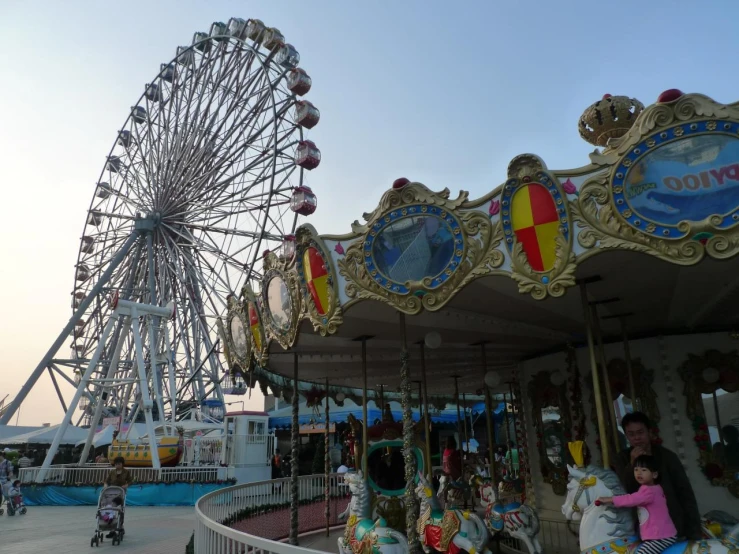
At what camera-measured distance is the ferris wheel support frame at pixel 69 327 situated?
55.0ft

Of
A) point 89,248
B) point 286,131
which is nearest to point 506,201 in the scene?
point 286,131

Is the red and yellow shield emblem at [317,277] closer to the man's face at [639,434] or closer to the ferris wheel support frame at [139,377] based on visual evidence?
the man's face at [639,434]

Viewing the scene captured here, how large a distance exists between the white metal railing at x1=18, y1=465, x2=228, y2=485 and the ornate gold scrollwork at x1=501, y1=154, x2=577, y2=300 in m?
11.9

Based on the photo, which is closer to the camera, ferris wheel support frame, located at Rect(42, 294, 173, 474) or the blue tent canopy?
ferris wheel support frame, located at Rect(42, 294, 173, 474)

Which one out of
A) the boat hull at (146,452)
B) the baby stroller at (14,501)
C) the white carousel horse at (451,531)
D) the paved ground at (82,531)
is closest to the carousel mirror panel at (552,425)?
the white carousel horse at (451,531)

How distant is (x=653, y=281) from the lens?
4.94 m

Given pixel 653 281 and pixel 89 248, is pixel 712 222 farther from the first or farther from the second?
pixel 89 248

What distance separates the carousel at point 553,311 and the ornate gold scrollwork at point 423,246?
0.05 feet

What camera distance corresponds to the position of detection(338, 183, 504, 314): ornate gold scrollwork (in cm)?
416

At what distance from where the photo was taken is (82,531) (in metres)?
9.21

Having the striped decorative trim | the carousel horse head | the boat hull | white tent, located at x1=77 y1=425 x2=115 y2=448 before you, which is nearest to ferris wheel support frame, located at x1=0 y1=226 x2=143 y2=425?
the boat hull

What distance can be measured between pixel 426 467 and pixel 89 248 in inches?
795

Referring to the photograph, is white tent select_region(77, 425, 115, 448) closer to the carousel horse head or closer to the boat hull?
the boat hull

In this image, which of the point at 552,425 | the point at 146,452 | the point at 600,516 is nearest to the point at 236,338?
the point at 552,425
